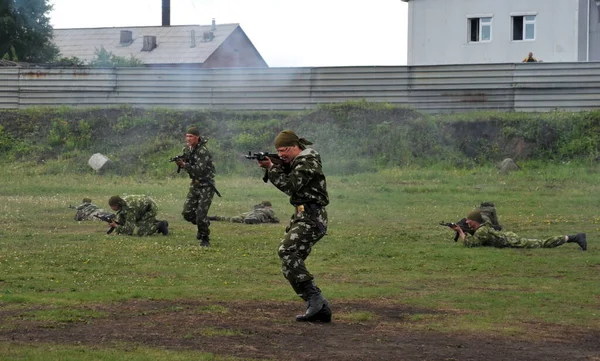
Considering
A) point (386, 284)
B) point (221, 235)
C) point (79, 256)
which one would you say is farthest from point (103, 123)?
point (386, 284)

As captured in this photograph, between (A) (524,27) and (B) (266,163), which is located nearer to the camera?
(B) (266,163)

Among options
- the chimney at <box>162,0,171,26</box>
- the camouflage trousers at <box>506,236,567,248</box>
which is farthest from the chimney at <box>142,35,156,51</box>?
the camouflage trousers at <box>506,236,567,248</box>

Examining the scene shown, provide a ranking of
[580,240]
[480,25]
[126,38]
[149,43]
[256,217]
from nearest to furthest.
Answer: [580,240]
[256,217]
[480,25]
[149,43]
[126,38]

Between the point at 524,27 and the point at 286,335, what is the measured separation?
42885 mm

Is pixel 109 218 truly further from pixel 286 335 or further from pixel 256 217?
pixel 286 335

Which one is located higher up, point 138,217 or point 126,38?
point 126,38

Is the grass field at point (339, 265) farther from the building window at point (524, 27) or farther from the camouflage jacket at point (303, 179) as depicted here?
the building window at point (524, 27)

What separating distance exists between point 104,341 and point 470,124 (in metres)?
27.5

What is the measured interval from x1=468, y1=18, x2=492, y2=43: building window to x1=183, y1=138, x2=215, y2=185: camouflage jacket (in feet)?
117

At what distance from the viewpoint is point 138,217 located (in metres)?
21.0

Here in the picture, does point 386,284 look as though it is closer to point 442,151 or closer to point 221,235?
point 221,235

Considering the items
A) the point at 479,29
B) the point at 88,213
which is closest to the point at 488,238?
the point at 88,213

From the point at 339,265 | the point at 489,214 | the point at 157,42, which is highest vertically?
the point at 157,42

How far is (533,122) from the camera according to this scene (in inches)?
1407
